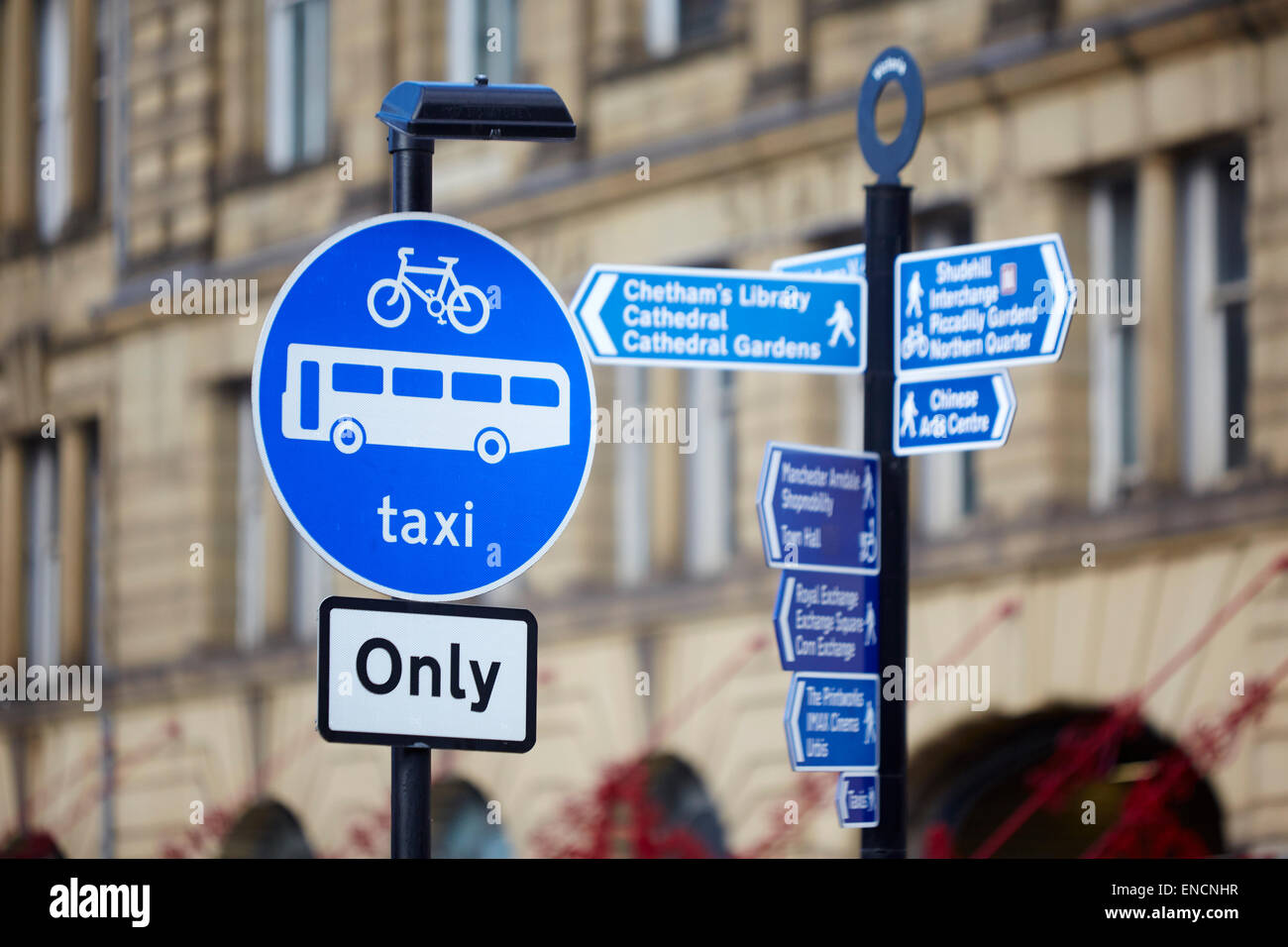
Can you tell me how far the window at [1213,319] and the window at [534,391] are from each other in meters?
12.7

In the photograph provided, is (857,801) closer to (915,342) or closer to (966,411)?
(966,411)

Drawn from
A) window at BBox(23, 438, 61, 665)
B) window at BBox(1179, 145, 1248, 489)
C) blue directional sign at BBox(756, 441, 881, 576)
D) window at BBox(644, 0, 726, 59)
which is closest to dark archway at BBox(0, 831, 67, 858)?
window at BBox(23, 438, 61, 665)

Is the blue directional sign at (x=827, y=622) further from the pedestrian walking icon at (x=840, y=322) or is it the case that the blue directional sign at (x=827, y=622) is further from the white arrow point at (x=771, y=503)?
the pedestrian walking icon at (x=840, y=322)

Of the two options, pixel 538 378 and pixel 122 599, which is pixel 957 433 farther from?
pixel 122 599

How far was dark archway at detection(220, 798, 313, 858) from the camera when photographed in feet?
86.7

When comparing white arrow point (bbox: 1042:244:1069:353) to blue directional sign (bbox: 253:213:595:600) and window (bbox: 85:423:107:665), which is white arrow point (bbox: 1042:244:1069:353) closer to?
blue directional sign (bbox: 253:213:595:600)

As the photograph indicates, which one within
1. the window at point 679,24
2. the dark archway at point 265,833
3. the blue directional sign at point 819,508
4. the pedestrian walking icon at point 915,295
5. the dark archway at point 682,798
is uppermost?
the window at point 679,24

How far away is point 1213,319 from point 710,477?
5541mm

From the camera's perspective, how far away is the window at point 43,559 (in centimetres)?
3081

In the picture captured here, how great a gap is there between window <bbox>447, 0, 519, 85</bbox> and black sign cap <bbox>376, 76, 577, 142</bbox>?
60.2 ft

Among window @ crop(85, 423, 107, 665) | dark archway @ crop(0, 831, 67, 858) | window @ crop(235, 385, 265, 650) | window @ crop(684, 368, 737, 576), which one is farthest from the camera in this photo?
window @ crop(85, 423, 107, 665)

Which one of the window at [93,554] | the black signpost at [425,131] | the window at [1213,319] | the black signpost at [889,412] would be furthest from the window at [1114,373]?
the window at [93,554]
